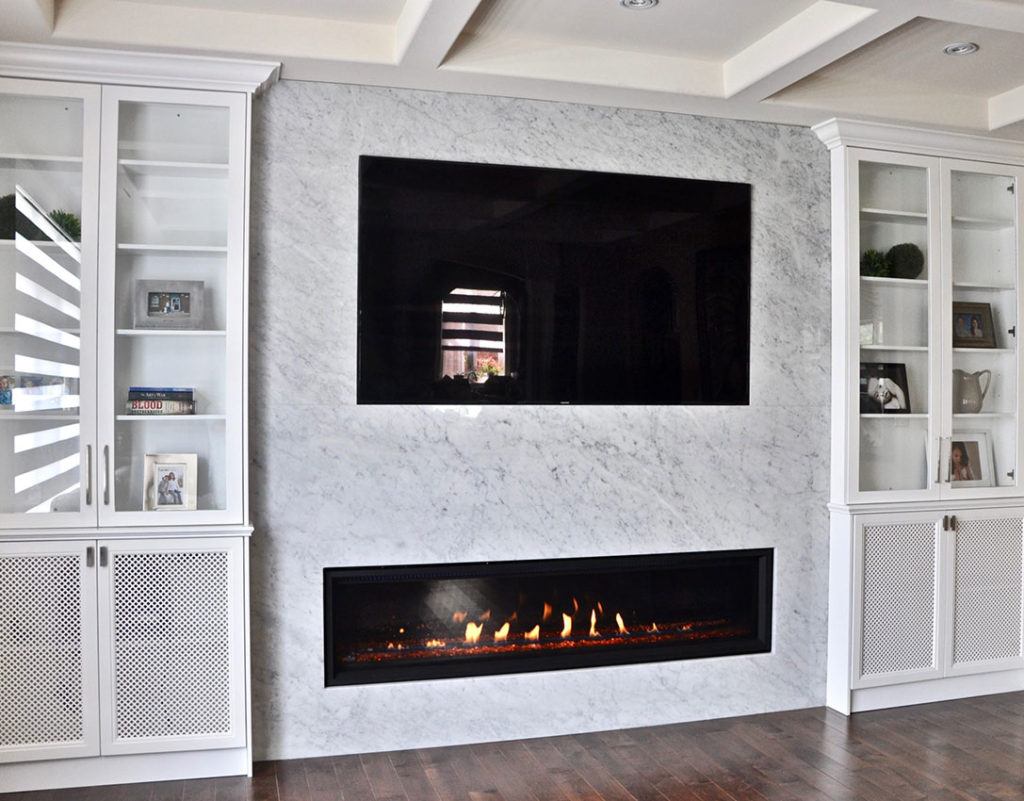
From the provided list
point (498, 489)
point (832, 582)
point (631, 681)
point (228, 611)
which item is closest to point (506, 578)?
point (498, 489)

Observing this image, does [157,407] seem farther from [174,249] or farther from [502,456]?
[502,456]

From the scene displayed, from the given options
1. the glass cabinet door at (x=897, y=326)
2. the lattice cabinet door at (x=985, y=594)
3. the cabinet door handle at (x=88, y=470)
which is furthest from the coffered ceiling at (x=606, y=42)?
the lattice cabinet door at (x=985, y=594)

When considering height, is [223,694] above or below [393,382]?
below

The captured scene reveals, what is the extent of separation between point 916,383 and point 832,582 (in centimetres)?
99

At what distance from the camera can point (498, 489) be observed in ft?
13.0

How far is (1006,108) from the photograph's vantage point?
169 inches

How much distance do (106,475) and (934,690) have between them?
3709mm

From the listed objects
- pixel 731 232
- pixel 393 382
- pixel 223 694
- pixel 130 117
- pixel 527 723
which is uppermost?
pixel 130 117

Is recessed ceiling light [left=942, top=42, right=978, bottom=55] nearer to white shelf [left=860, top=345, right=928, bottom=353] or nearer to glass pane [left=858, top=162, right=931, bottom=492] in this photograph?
glass pane [left=858, top=162, right=931, bottom=492]

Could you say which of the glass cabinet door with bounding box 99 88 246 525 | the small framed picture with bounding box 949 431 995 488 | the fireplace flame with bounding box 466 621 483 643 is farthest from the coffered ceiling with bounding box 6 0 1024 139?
the fireplace flame with bounding box 466 621 483 643

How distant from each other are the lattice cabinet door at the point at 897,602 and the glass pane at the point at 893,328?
0.22 m

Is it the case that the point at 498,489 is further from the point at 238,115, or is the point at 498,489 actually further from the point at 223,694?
the point at 238,115

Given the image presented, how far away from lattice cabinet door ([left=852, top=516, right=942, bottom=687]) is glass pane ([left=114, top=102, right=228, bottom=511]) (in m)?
2.78

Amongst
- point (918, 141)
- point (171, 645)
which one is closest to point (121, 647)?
point (171, 645)
